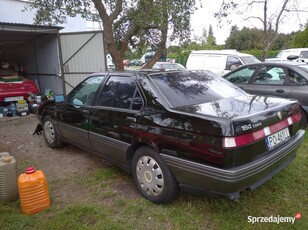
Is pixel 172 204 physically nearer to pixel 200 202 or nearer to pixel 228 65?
pixel 200 202

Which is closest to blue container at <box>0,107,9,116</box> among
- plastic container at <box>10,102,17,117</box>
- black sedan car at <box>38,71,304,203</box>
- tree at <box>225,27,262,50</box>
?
plastic container at <box>10,102,17,117</box>

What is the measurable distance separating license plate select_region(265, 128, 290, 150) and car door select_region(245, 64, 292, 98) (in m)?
2.57

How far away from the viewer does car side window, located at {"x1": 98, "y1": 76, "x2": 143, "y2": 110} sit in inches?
126

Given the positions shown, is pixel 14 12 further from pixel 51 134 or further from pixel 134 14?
pixel 51 134

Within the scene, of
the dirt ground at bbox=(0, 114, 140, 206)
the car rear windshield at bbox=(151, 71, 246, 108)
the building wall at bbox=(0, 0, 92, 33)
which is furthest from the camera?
the building wall at bbox=(0, 0, 92, 33)

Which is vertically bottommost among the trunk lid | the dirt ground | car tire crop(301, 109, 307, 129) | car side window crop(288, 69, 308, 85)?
the dirt ground

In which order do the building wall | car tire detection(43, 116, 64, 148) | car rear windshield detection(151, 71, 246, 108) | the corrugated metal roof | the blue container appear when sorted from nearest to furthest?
car rear windshield detection(151, 71, 246, 108), car tire detection(43, 116, 64, 148), the corrugated metal roof, the blue container, the building wall

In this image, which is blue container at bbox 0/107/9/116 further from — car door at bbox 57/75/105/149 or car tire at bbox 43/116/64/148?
car door at bbox 57/75/105/149

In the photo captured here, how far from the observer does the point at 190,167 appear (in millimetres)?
2531

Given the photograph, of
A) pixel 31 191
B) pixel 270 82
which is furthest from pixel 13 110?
pixel 270 82

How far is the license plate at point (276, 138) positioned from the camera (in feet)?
8.73

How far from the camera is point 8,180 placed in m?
3.17

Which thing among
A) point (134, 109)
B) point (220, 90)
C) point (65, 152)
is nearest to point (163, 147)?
point (134, 109)

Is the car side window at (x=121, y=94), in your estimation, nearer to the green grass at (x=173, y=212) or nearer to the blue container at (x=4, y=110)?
the green grass at (x=173, y=212)
